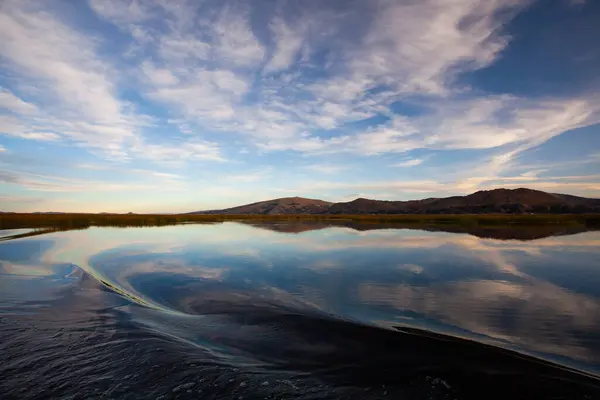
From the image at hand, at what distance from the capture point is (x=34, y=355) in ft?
24.2

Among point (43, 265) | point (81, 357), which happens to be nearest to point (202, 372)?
point (81, 357)

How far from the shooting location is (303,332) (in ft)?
30.4

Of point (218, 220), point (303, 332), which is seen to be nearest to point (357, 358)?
point (303, 332)

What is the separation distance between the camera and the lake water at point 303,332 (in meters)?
6.25

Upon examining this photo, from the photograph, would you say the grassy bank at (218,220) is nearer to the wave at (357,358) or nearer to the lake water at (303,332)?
the lake water at (303,332)

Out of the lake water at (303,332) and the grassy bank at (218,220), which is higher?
the grassy bank at (218,220)

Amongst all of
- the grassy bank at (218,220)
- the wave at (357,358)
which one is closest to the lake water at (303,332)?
the wave at (357,358)

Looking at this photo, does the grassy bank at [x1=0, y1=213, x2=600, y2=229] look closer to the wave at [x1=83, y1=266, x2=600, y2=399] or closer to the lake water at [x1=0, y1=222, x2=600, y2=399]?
the lake water at [x1=0, y1=222, x2=600, y2=399]

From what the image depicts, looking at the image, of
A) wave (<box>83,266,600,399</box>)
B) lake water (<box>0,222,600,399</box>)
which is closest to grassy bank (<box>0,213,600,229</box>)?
lake water (<box>0,222,600,399</box>)

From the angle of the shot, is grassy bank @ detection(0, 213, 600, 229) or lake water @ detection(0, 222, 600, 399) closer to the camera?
lake water @ detection(0, 222, 600, 399)

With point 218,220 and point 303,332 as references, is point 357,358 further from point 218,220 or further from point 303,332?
point 218,220

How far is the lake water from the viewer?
625cm

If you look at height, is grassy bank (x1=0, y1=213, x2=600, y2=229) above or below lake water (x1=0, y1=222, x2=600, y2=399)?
above

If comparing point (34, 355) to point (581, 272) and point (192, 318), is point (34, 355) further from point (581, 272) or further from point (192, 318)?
point (581, 272)
